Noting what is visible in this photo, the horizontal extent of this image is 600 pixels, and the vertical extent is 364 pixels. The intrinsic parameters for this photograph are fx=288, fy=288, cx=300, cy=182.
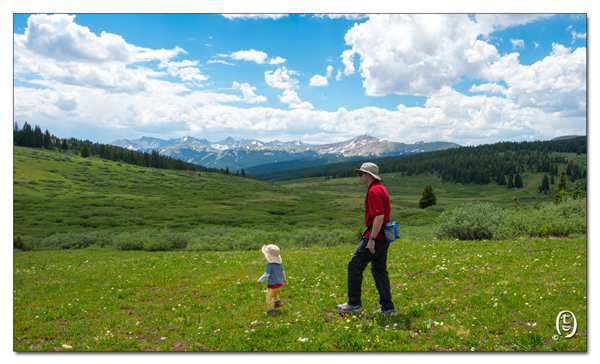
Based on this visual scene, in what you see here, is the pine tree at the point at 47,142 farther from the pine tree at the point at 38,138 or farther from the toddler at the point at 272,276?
the toddler at the point at 272,276

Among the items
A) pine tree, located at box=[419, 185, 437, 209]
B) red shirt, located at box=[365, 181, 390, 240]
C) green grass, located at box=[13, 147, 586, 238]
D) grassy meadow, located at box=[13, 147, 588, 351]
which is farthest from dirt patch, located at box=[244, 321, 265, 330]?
pine tree, located at box=[419, 185, 437, 209]

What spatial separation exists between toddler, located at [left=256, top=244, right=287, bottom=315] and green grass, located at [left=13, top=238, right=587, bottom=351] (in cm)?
39

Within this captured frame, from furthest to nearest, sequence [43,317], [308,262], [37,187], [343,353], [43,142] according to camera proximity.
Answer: [43,142] < [37,187] < [308,262] < [43,317] < [343,353]

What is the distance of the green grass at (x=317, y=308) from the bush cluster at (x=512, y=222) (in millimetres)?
6773

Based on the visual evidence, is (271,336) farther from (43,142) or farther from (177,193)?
(43,142)

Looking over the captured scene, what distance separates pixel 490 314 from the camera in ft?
26.2

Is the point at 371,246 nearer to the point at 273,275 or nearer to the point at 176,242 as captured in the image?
the point at 273,275

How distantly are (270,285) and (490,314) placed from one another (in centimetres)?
635

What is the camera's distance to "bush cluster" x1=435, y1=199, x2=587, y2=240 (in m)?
20.9

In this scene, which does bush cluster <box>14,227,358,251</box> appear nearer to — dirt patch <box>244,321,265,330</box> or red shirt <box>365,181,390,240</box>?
dirt patch <box>244,321,265,330</box>

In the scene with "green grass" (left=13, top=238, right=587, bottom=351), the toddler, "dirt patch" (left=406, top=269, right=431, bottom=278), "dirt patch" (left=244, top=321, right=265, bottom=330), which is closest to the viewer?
"green grass" (left=13, top=238, right=587, bottom=351)

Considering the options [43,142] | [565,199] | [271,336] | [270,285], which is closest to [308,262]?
[270,285]
